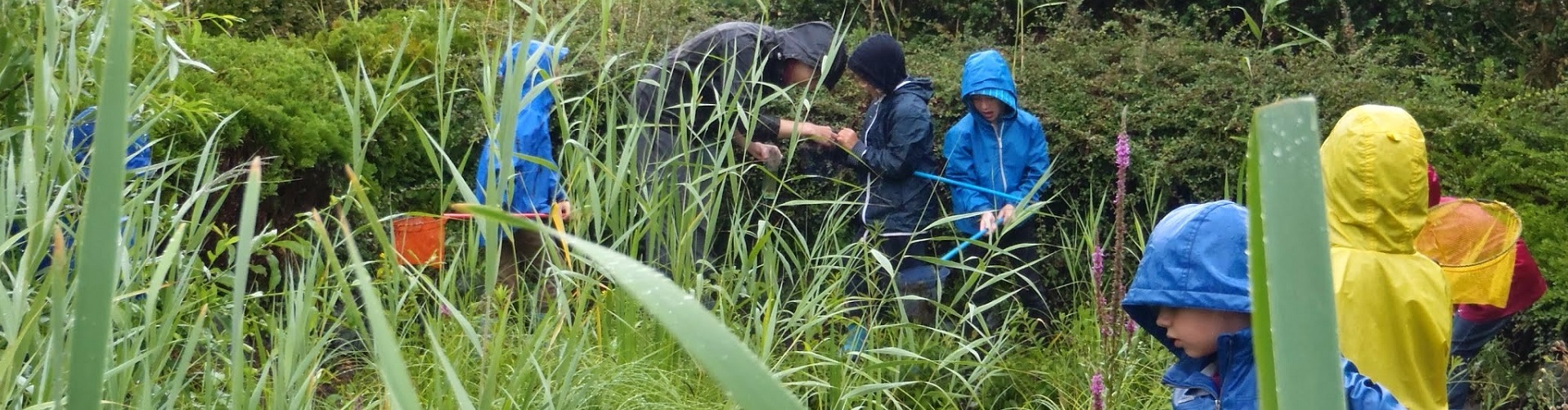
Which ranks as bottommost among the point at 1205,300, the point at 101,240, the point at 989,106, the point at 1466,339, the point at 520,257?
the point at 520,257

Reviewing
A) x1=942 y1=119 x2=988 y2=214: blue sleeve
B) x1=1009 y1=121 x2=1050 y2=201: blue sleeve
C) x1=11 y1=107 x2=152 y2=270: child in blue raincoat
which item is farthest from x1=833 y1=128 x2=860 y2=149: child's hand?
x1=11 y1=107 x2=152 y2=270: child in blue raincoat

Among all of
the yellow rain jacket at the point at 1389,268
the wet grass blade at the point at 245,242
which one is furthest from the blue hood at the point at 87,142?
the yellow rain jacket at the point at 1389,268

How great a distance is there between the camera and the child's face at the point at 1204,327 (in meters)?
2.05

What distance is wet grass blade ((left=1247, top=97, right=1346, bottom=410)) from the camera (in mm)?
Answer: 522

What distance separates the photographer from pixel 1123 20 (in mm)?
6812

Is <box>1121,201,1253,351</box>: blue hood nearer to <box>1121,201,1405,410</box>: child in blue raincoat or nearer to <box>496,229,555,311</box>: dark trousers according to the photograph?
<box>1121,201,1405,410</box>: child in blue raincoat

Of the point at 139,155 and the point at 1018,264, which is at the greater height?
the point at 139,155

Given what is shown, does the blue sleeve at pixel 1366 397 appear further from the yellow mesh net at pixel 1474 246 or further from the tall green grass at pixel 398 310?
the yellow mesh net at pixel 1474 246

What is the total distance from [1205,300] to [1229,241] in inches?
4.7

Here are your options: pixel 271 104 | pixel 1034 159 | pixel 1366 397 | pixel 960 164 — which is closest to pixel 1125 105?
pixel 1034 159

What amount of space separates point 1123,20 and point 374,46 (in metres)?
3.56

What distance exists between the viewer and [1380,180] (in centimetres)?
265

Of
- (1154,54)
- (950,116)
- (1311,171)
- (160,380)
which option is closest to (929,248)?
(950,116)

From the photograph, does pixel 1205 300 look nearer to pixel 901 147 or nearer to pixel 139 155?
pixel 139 155
